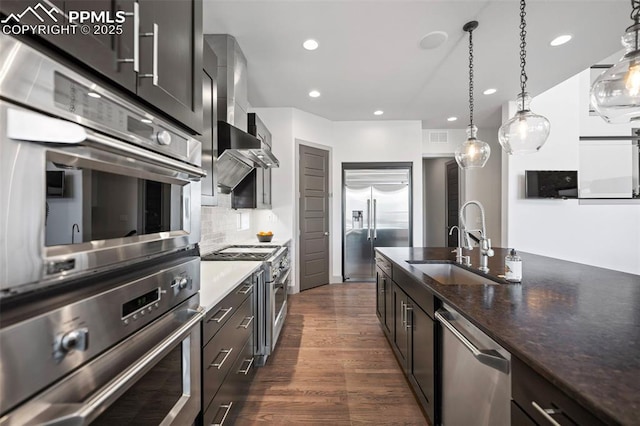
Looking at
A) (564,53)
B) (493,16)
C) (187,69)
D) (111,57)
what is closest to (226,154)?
(187,69)

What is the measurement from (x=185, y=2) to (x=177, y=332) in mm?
1302

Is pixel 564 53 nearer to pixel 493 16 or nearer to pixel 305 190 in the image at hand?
pixel 493 16

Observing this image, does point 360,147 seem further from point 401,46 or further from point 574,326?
point 574,326

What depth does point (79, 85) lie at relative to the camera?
0.58m

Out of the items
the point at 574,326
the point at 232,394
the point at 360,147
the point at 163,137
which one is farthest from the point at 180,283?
the point at 360,147

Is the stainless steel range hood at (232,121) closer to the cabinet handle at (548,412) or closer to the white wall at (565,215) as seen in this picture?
the cabinet handle at (548,412)

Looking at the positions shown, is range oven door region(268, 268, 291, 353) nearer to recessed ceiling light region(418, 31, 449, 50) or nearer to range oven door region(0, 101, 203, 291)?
range oven door region(0, 101, 203, 291)

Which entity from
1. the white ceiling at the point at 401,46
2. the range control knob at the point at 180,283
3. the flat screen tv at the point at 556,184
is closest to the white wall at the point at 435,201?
the flat screen tv at the point at 556,184

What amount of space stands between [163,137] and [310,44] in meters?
2.43

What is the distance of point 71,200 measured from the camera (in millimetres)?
588

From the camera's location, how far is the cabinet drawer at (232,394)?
1.27 meters

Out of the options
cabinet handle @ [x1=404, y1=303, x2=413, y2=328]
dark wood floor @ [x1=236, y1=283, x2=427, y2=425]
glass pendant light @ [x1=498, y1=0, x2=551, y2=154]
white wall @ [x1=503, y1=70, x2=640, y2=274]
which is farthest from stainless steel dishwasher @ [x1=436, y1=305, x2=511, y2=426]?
white wall @ [x1=503, y1=70, x2=640, y2=274]

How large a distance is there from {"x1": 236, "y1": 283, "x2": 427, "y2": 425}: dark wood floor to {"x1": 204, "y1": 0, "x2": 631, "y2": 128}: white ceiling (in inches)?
121

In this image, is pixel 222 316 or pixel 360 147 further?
pixel 360 147
